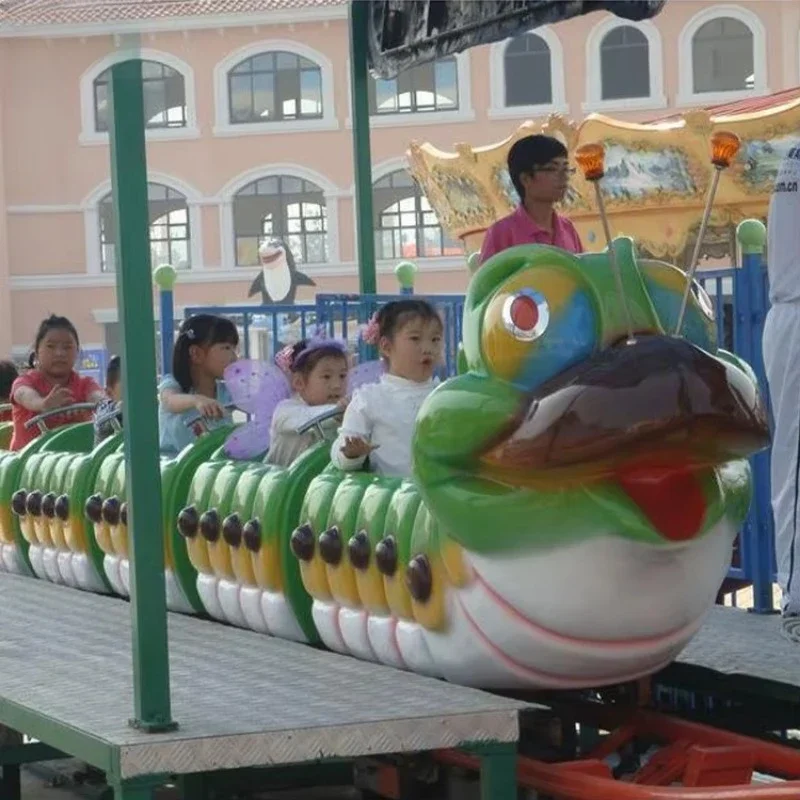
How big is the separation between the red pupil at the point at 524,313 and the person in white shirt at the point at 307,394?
1494 millimetres

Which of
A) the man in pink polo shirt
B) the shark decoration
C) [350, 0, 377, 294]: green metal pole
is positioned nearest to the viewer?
the man in pink polo shirt

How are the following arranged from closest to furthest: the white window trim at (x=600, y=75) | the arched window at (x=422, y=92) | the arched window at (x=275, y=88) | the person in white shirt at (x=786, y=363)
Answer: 1. the person in white shirt at (x=786, y=363)
2. the white window trim at (x=600, y=75)
3. the arched window at (x=422, y=92)
4. the arched window at (x=275, y=88)

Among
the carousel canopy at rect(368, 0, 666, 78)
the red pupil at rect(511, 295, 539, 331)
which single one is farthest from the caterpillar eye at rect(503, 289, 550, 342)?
the carousel canopy at rect(368, 0, 666, 78)

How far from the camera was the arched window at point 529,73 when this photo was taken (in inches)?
1718

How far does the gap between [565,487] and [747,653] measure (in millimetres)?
1098

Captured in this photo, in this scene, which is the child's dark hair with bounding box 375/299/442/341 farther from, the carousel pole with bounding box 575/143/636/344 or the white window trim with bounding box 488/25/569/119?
the white window trim with bounding box 488/25/569/119

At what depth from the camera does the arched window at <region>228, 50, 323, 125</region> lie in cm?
4478

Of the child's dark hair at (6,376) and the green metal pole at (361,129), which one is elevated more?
the green metal pole at (361,129)

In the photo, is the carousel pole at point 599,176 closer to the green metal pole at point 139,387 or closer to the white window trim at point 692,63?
the green metal pole at point 139,387

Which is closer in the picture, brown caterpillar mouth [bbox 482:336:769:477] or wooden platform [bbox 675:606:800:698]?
brown caterpillar mouth [bbox 482:336:769:477]

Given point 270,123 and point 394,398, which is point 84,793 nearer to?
point 394,398

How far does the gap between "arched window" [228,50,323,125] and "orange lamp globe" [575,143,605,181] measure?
40634mm

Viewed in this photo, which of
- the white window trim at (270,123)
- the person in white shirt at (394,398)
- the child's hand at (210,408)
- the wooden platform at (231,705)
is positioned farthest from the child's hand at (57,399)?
the white window trim at (270,123)

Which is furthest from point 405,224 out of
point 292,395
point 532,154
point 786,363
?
point 786,363
